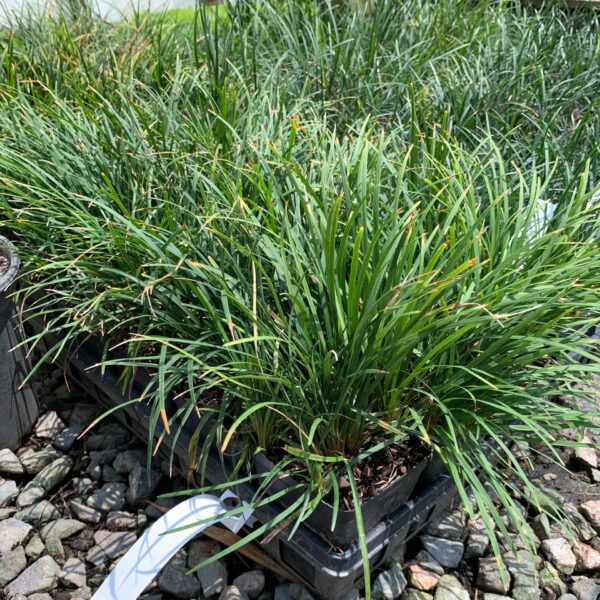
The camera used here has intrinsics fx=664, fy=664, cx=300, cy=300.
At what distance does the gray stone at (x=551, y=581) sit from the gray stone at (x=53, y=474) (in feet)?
4.13

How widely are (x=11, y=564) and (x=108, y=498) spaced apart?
0.27 metres

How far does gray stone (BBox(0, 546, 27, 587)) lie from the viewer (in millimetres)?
1575

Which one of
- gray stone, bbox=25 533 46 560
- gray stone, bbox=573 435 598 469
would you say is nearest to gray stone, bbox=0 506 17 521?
gray stone, bbox=25 533 46 560

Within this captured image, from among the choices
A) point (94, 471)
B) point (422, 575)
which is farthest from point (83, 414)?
point (422, 575)

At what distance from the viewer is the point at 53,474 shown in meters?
1.81

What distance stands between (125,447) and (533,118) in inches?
72.9

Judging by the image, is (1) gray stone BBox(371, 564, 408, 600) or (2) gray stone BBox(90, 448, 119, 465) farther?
(2) gray stone BBox(90, 448, 119, 465)

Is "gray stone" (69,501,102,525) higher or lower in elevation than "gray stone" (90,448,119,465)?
lower

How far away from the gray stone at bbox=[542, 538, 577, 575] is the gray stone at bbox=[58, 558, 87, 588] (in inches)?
44.1

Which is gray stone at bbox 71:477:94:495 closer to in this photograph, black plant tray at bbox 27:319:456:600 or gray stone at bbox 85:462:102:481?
gray stone at bbox 85:462:102:481

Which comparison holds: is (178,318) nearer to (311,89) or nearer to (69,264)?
(69,264)

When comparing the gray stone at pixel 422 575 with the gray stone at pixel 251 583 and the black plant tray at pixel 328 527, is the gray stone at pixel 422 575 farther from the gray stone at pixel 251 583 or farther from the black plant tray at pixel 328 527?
the gray stone at pixel 251 583

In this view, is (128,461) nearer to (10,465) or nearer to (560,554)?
(10,465)

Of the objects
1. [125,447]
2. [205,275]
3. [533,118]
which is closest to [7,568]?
[125,447]
